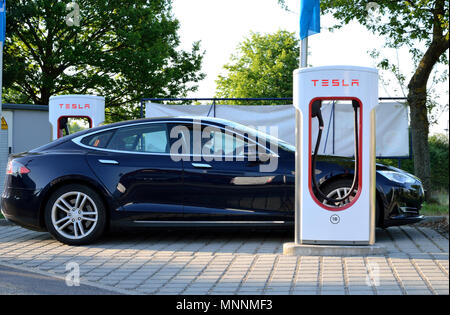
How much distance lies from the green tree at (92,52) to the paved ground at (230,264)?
80.4ft

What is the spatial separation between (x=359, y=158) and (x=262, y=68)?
176ft

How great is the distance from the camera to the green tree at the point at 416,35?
12.0 m

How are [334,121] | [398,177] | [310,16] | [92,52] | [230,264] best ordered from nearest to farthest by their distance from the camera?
[230,264] → [398,177] → [310,16] → [334,121] → [92,52]

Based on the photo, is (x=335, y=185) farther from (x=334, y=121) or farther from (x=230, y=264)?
(x=334, y=121)

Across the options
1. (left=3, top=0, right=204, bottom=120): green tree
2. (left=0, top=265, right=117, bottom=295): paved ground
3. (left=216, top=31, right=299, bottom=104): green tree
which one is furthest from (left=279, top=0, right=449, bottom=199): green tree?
(left=216, top=31, right=299, bottom=104): green tree

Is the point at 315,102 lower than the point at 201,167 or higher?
higher

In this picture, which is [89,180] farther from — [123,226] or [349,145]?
[349,145]

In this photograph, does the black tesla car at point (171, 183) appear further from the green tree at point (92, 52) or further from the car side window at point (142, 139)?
the green tree at point (92, 52)

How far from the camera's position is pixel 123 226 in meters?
7.62

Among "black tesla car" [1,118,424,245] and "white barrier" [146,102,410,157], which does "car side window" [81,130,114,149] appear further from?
"white barrier" [146,102,410,157]

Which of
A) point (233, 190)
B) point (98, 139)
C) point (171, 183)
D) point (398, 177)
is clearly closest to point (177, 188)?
point (171, 183)

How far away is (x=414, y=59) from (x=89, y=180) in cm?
801

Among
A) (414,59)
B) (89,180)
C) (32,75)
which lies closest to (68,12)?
(32,75)

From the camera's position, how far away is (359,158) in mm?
6734
